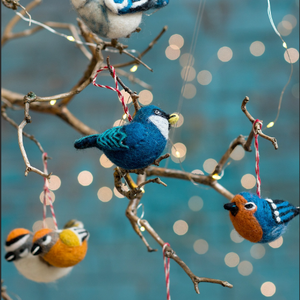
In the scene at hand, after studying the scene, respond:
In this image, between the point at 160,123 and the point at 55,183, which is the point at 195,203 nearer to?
the point at 55,183

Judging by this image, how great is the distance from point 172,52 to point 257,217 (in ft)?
2.65

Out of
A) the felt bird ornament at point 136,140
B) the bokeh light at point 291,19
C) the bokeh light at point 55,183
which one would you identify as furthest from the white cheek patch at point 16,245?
the bokeh light at point 291,19

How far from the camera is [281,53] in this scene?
43.1 inches

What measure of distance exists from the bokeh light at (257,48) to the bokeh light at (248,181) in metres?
0.39

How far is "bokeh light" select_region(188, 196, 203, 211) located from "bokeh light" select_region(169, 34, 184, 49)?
1.64 ft

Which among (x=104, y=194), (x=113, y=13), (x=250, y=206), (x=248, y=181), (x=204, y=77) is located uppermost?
(x=113, y=13)

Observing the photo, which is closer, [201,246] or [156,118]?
[156,118]

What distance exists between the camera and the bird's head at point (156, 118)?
376 millimetres

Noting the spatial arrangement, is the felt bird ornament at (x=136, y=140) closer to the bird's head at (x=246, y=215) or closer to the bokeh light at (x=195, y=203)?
the bird's head at (x=246, y=215)

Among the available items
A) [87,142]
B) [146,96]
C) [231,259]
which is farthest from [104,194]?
[87,142]

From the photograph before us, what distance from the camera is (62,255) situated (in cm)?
52

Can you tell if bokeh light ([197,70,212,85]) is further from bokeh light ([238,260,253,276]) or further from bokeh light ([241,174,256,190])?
bokeh light ([238,260,253,276])

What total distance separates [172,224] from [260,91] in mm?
514

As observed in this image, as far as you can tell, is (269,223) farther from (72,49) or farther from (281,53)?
(72,49)
